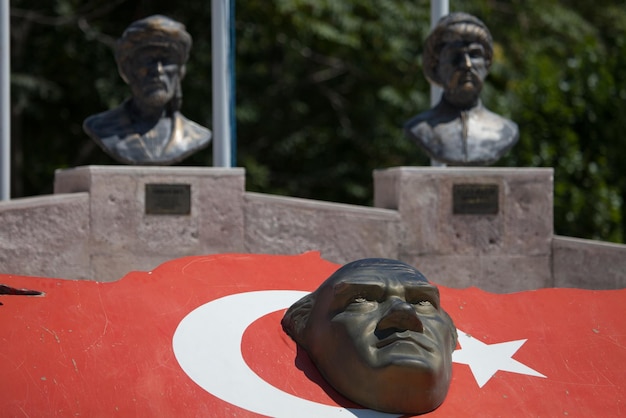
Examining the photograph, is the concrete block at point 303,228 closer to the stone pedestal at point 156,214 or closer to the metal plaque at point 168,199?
the stone pedestal at point 156,214

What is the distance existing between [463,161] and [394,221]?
74cm

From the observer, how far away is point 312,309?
387 centimetres

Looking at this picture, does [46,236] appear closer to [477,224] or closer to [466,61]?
[477,224]

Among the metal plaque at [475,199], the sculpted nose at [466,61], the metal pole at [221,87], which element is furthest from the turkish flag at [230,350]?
the metal pole at [221,87]

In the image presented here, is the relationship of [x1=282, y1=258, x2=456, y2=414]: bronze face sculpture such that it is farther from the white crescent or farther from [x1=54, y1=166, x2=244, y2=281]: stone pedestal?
[x1=54, y1=166, x2=244, y2=281]: stone pedestal

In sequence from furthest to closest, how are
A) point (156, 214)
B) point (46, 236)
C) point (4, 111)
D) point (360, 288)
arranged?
point (4, 111), point (156, 214), point (46, 236), point (360, 288)

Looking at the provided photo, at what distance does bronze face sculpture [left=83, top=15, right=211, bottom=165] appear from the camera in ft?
19.7

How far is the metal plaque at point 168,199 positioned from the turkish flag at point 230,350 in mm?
1010

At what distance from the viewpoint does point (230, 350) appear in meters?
3.76

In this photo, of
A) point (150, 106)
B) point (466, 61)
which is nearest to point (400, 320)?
point (466, 61)

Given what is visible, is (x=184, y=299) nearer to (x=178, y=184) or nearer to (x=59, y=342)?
(x=59, y=342)

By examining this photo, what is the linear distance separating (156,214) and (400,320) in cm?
247

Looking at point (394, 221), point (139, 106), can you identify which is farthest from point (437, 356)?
point (139, 106)

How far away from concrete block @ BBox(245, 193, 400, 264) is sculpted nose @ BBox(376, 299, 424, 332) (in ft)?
6.94
